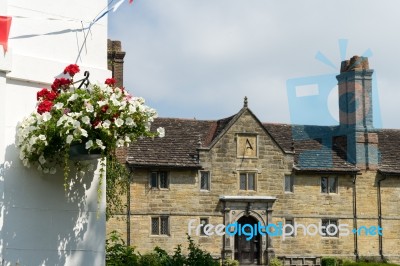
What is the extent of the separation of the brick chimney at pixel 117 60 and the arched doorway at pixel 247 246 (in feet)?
29.3

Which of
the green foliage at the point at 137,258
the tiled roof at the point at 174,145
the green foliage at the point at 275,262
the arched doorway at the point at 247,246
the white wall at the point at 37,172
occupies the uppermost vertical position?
the tiled roof at the point at 174,145

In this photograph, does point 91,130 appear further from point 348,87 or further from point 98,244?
point 348,87

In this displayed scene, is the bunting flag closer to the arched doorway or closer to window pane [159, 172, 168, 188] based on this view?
window pane [159, 172, 168, 188]

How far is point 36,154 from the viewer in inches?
250

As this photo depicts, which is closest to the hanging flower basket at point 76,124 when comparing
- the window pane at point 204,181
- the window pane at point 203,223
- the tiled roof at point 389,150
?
the window pane at point 203,223

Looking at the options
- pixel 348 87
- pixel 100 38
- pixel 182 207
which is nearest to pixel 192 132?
pixel 182 207

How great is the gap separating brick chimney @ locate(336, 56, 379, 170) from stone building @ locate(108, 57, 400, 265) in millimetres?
51

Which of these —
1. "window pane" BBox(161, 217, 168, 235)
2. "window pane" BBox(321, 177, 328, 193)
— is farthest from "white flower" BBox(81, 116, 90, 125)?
"window pane" BBox(321, 177, 328, 193)

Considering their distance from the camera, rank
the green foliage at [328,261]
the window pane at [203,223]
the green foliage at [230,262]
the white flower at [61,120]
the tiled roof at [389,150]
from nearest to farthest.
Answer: the white flower at [61,120], the green foliage at [230,262], the window pane at [203,223], the green foliage at [328,261], the tiled roof at [389,150]

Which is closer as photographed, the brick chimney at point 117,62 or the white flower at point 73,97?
the white flower at point 73,97

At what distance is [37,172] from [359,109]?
35.1m

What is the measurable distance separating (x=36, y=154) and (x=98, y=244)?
105 centimetres

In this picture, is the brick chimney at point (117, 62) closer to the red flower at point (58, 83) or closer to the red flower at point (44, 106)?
the red flower at point (58, 83)

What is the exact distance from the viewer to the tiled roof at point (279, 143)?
36.1 meters
